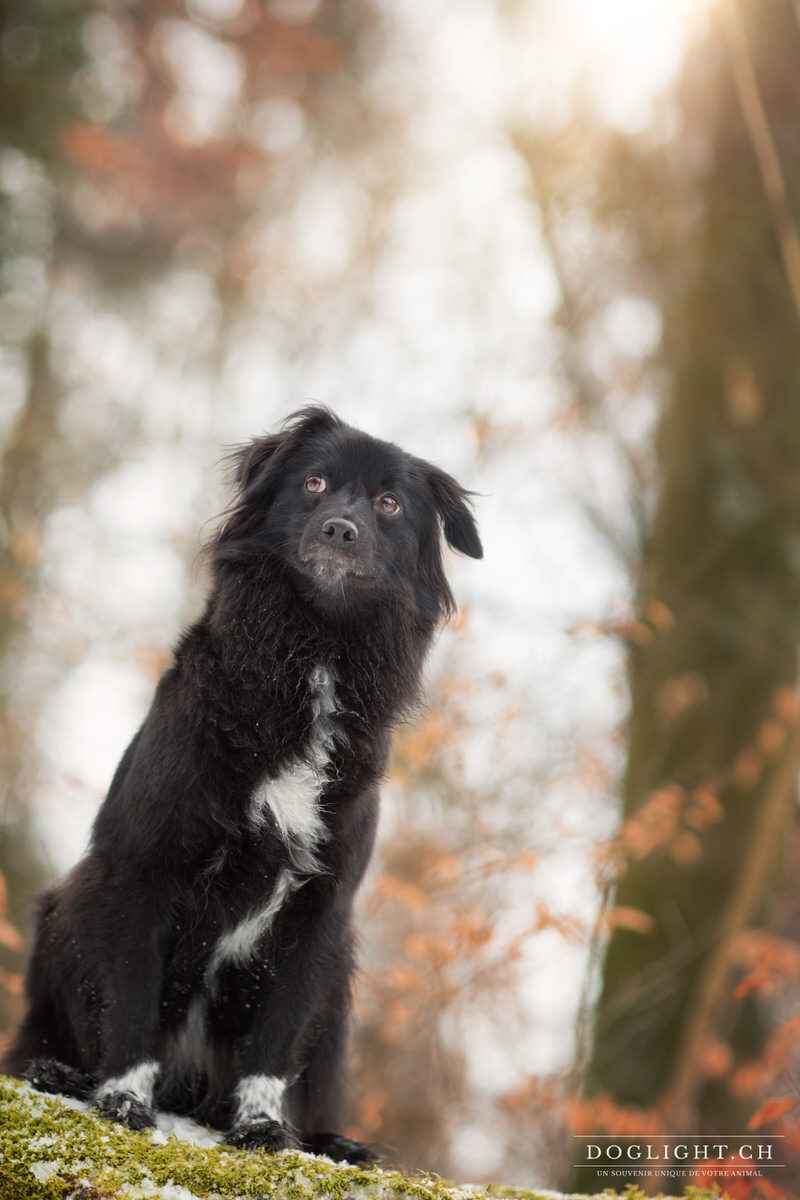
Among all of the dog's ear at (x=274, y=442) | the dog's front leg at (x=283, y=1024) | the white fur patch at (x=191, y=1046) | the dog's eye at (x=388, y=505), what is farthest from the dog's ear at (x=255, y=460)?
the white fur patch at (x=191, y=1046)

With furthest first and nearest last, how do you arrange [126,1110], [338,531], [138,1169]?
[338,531], [126,1110], [138,1169]

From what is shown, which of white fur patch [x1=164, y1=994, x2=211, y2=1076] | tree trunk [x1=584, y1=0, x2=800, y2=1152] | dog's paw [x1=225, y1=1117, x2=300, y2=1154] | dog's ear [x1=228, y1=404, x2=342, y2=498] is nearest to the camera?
dog's paw [x1=225, y1=1117, x2=300, y2=1154]

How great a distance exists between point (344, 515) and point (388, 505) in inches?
15.1

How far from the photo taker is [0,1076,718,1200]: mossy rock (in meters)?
2.80

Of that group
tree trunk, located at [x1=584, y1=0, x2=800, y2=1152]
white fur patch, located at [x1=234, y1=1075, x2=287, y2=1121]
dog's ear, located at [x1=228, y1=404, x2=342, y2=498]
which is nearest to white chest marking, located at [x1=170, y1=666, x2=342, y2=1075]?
white fur patch, located at [x1=234, y1=1075, x2=287, y2=1121]

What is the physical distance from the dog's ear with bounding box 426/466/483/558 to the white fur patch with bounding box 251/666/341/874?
1172 millimetres

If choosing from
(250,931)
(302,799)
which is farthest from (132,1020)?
(302,799)

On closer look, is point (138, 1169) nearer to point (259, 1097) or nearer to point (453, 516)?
point (259, 1097)

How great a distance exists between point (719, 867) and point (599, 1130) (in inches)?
74.4

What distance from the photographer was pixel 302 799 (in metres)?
3.68

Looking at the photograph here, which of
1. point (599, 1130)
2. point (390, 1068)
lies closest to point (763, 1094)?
point (599, 1130)

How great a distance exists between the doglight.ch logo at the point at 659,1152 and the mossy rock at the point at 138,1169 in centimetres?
363

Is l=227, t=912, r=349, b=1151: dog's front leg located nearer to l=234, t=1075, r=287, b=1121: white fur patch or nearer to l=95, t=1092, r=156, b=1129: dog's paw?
l=234, t=1075, r=287, b=1121: white fur patch

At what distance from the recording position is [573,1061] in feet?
23.9
